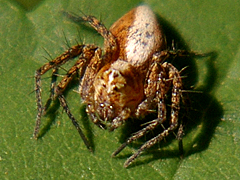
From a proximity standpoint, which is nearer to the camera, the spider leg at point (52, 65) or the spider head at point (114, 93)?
the spider head at point (114, 93)

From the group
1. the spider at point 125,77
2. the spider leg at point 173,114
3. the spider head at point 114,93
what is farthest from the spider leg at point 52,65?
the spider leg at point 173,114

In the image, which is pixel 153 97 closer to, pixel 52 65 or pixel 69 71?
pixel 69 71

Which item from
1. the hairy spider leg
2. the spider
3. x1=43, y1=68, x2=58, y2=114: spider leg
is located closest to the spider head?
the spider

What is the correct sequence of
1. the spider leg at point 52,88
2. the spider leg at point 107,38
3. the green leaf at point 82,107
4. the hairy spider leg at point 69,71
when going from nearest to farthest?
1. the green leaf at point 82,107
2. the hairy spider leg at point 69,71
3. the spider leg at point 52,88
4. the spider leg at point 107,38

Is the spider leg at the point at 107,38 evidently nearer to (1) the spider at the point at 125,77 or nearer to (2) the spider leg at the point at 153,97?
(1) the spider at the point at 125,77

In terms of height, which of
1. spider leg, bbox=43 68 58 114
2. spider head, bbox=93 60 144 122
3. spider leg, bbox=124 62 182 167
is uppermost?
spider leg, bbox=43 68 58 114

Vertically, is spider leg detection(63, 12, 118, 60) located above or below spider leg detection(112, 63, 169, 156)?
above

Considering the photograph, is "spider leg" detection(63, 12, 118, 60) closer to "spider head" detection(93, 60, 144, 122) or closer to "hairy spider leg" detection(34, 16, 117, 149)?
"hairy spider leg" detection(34, 16, 117, 149)

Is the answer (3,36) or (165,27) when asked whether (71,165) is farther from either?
(165,27)
